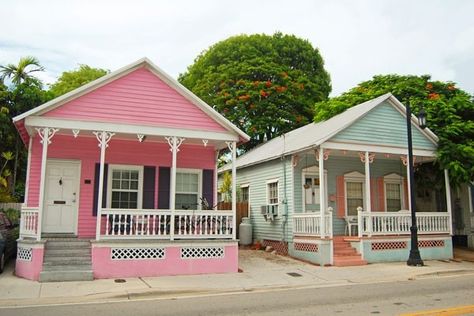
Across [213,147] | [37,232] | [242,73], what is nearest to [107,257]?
[37,232]

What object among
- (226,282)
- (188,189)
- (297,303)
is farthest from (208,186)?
(297,303)

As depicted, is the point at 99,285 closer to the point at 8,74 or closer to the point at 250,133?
the point at 8,74

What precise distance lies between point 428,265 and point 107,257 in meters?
10.0

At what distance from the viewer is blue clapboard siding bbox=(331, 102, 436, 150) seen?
15945 millimetres

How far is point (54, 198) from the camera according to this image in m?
13.9

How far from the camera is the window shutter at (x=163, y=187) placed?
15.0 m

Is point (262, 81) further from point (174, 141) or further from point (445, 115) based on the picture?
point (174, 141)

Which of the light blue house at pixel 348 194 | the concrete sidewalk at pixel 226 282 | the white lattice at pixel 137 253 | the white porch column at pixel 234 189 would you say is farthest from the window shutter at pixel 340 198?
the white lattice at pixel 137 253

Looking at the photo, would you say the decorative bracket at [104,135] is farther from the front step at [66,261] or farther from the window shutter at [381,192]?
the window shutter at [381,192]

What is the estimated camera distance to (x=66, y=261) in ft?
39.0

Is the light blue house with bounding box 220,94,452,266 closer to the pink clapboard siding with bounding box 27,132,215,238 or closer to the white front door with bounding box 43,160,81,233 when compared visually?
the pink clapboard siding with bounding box 27,132,215,238

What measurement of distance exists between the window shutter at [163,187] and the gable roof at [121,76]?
262 cm

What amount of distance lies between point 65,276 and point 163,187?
4537 mm

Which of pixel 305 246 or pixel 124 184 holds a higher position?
pixel 124 184
